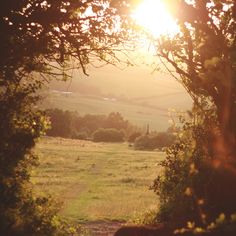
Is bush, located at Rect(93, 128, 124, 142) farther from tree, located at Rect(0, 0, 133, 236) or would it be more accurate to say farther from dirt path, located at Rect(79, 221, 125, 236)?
tree, located at Rect(0, 0, 133, 236)

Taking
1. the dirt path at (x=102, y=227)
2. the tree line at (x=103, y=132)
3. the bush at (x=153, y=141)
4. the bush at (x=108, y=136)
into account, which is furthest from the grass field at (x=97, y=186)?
the bush at (x=108, y=136)

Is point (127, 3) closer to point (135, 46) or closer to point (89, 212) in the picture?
point (135, 46)

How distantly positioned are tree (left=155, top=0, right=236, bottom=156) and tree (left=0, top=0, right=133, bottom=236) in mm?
1749

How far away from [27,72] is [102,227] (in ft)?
36.7

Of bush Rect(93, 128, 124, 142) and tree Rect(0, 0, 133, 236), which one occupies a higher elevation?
tree Rect(0, 0, 133, 236)

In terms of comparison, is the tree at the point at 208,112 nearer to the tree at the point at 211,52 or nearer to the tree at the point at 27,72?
the tree at the point at 211,52

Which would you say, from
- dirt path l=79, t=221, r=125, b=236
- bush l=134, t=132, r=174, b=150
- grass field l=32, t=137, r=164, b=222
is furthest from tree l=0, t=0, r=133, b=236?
bush l=134, t=132, r=174, b=150

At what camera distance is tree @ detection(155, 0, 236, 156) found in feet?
28.0

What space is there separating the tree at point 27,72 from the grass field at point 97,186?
2833 mm

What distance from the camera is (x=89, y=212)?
25391 mm

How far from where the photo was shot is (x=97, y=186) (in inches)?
1425

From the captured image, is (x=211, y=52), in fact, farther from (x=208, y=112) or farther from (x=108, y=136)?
(x=108, y=136)

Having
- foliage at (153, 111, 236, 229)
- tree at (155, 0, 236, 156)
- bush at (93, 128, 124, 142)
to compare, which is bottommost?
bush at (93, 128, 124, 142)

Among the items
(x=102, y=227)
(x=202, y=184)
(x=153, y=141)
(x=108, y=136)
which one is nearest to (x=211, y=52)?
(x=202, y=184)
